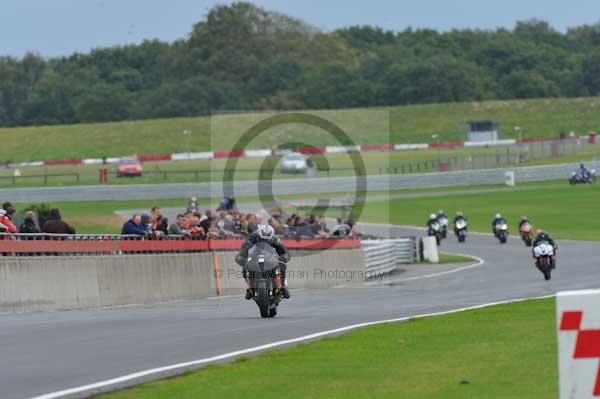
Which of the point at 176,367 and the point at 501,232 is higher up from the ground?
the point at 176,367

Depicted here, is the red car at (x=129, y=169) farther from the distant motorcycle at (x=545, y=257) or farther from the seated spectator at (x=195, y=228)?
the seated spectator at (x=195, y=228)

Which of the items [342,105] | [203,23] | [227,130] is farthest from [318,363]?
[203,23]

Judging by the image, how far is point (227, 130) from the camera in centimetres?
10925

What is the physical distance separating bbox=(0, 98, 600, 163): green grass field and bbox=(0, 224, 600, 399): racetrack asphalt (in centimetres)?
7109

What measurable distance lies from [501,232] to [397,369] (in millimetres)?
37249

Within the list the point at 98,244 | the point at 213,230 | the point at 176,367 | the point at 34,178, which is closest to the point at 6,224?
the point at 98,244

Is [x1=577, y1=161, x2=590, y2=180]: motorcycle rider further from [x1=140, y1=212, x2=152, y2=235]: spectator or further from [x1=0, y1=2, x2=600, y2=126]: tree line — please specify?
[x1=140, y1=212, x2=152, y2=235]: spectator

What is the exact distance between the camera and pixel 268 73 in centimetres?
13838

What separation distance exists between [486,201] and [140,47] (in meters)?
100

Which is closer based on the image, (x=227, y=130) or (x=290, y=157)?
(x=290, y=157)

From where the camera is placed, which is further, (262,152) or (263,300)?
(262,152)

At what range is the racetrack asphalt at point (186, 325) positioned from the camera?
466 inches

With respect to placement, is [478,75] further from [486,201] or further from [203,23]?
[486,201]

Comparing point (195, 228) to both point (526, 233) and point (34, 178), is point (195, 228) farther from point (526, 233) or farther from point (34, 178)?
point (34, 178)
